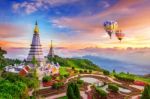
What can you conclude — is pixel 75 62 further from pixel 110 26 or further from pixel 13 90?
pixel 13 90

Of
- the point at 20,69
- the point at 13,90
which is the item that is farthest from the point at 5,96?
the point at 20,69

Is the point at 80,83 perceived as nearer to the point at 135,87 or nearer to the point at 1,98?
the point at 135,87

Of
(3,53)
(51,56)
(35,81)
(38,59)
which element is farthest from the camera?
(51,56)

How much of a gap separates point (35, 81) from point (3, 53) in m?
8.73

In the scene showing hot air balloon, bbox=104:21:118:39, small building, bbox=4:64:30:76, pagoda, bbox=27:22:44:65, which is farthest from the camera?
pagoda, bbox=27:22:44:65

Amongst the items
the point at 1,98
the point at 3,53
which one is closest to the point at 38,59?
the point at 3,53

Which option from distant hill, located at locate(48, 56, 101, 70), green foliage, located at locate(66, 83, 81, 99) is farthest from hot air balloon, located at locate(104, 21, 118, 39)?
distant hill, located at locate(48, 56, 101, 70)

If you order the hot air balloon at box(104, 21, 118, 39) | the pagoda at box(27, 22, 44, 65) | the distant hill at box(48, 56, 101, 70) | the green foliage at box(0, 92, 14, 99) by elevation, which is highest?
the hot air balloon at box(104, 21, 118, 39)

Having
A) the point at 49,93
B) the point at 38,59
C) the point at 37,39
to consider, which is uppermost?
the point at 37,39

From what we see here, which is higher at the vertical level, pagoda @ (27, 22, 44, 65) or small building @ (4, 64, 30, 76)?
pagoda @ (27, 22, 44, 65)

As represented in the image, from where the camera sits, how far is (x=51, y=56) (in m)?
55.5

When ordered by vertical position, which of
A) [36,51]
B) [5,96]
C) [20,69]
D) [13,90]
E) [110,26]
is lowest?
[5,96]

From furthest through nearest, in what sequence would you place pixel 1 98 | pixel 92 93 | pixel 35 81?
pixel 35 81 → pixel 92 93 → pixel 1 98

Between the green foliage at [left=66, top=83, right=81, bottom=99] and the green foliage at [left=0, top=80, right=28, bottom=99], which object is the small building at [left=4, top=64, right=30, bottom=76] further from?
the green foliage at [left=66, top=83, right=81, bottom=99]
